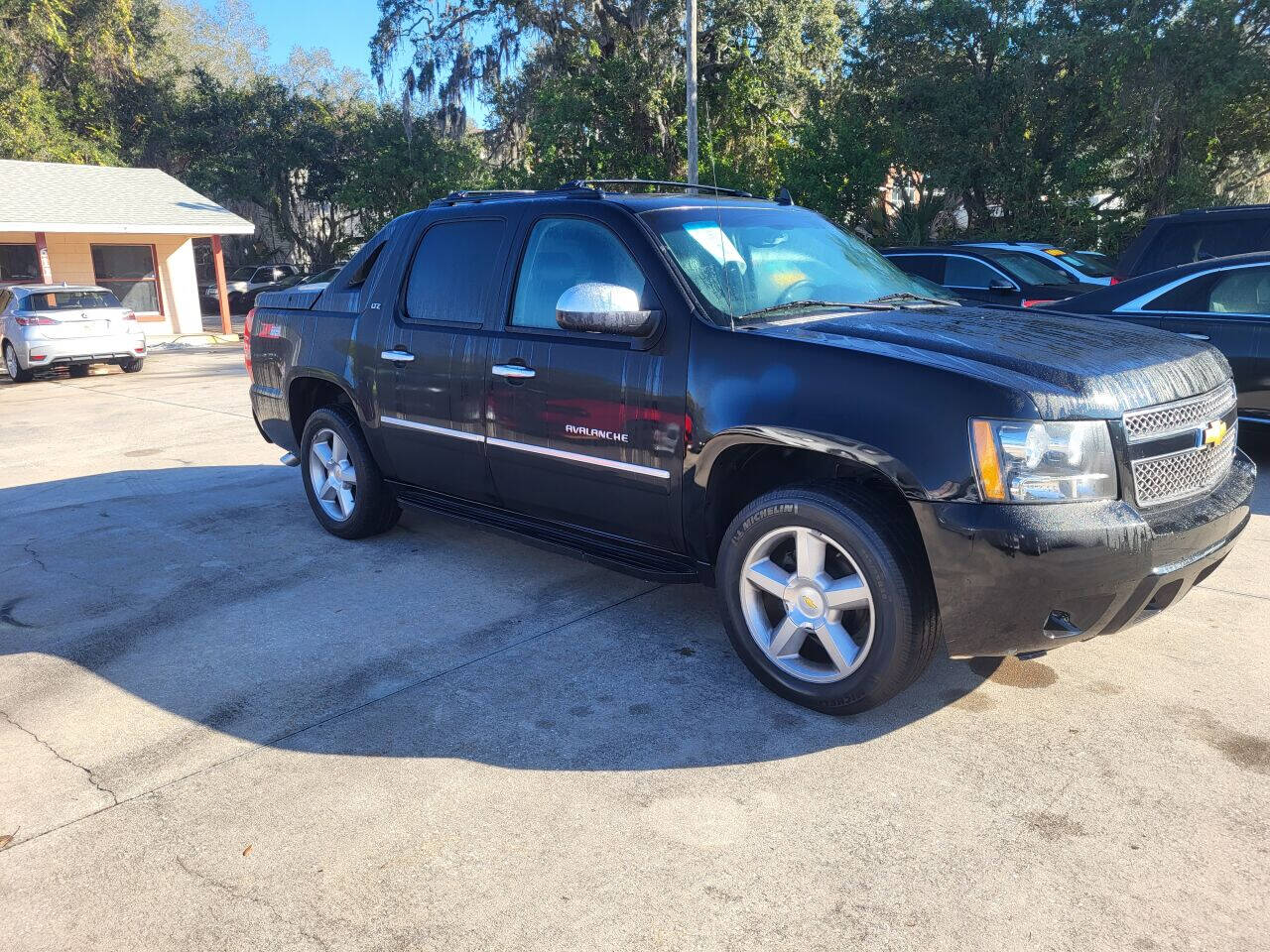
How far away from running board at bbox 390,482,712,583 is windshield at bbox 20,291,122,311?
13.1 meters

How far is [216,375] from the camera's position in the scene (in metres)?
16.1

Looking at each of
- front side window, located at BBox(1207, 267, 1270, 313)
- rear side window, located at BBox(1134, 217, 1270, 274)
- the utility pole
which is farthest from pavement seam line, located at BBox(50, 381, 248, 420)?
the utility pole

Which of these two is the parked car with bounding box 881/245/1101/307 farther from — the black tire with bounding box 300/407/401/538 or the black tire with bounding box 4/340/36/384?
the black tire with bounding box 4/340/36/384

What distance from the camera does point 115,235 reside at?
23422 millimetres

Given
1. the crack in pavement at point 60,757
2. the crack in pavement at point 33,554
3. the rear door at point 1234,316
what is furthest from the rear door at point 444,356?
the rear door at point 1234,316

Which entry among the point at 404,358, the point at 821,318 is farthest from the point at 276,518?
the point at 821,318

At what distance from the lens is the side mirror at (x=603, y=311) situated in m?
3.82

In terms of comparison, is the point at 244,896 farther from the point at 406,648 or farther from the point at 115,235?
the point at 115,235

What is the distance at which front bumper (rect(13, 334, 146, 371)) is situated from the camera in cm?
1535

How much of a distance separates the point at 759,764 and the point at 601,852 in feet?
2.22

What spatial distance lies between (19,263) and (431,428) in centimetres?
2231

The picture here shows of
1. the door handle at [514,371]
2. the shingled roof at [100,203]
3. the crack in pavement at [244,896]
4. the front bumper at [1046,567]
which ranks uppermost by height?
the shingled roof at [100,203]

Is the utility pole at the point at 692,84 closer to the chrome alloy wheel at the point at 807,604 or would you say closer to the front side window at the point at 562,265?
the front side window at the point at 562,265

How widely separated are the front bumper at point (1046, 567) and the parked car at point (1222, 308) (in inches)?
166
